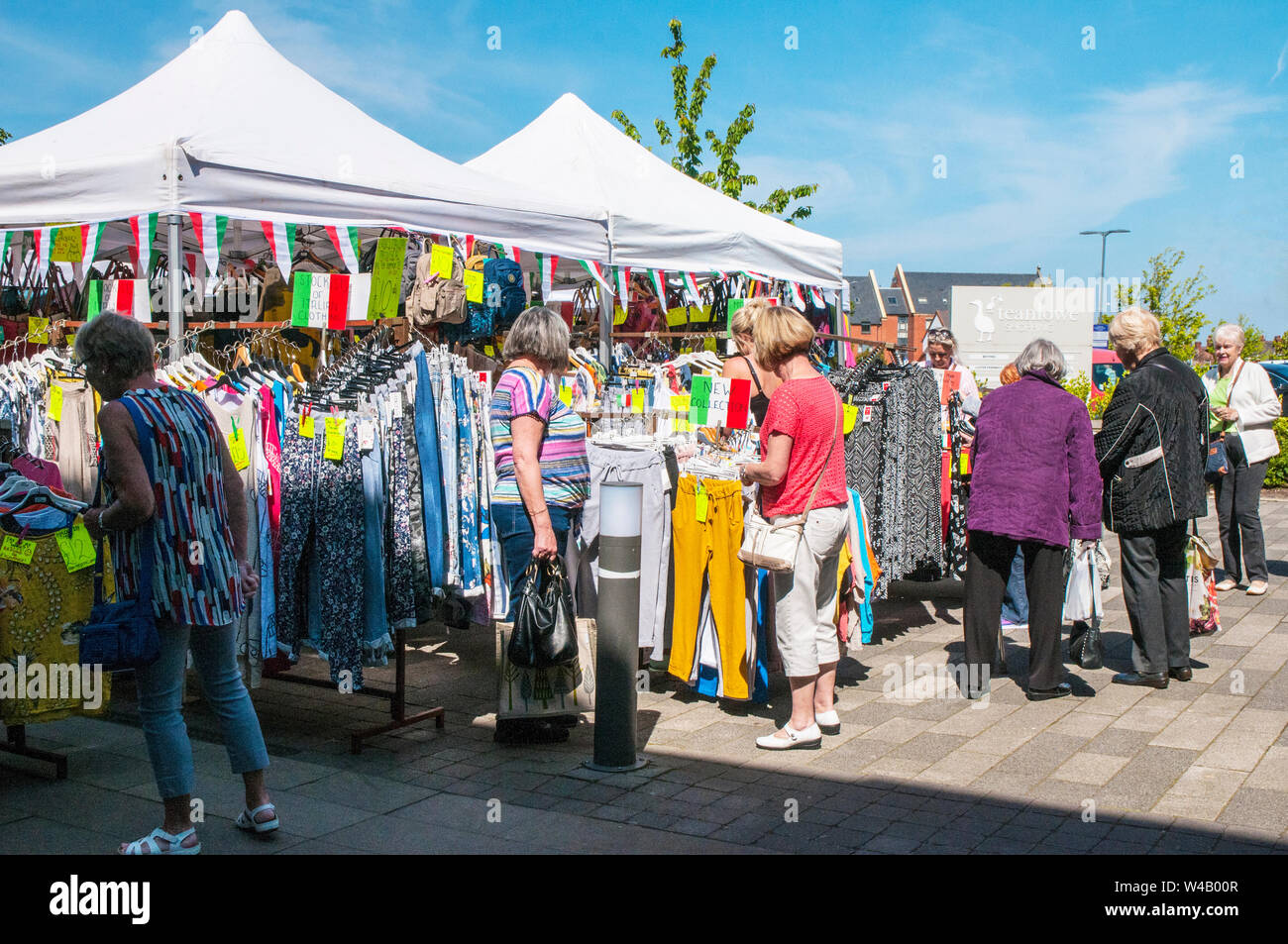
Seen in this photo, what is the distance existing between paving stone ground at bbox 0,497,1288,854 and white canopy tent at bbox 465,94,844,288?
120 inches

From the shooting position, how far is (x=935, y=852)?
3.50m

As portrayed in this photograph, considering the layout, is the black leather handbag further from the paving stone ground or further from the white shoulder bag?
the white shoulder bag

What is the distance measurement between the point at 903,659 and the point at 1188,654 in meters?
1.48

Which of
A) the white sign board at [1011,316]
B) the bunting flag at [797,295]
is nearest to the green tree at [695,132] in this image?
the bunting flag at [797,295]

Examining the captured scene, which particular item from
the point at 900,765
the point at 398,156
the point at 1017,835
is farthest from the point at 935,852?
the point at 398,156

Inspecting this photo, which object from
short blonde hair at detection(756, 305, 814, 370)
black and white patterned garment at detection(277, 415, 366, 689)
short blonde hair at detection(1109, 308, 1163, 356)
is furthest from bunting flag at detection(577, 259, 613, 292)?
short blonde hair at detection(1109, 308, 1163, 356)

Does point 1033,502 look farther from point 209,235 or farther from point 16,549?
point 16,549

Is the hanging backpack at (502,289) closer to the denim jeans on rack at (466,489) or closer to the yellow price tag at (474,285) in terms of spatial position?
the yellow price tag at (474,285)

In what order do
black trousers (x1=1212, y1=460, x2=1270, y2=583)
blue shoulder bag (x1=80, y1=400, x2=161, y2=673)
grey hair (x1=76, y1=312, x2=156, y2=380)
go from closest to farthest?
blue shoulder bag (x1=80, y1=400, x2=161, y2=673)
grey hair (x1=76, y1=312, x2=156, y2=380)
black trousers (x1=1212, y1=460, x2=1270, y2=583)

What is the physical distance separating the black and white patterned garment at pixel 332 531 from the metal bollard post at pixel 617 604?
98 cm

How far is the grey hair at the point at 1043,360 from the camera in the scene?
5352mm

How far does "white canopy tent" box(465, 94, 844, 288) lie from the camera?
291 inches

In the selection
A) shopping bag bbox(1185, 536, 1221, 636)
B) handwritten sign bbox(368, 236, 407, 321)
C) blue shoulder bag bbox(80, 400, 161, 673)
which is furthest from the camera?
shopping bag bbox(1185, 536, 1221, 636)

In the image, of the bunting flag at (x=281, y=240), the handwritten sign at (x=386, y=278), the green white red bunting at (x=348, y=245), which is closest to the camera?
the bunting flag at (x=281, y=240)
